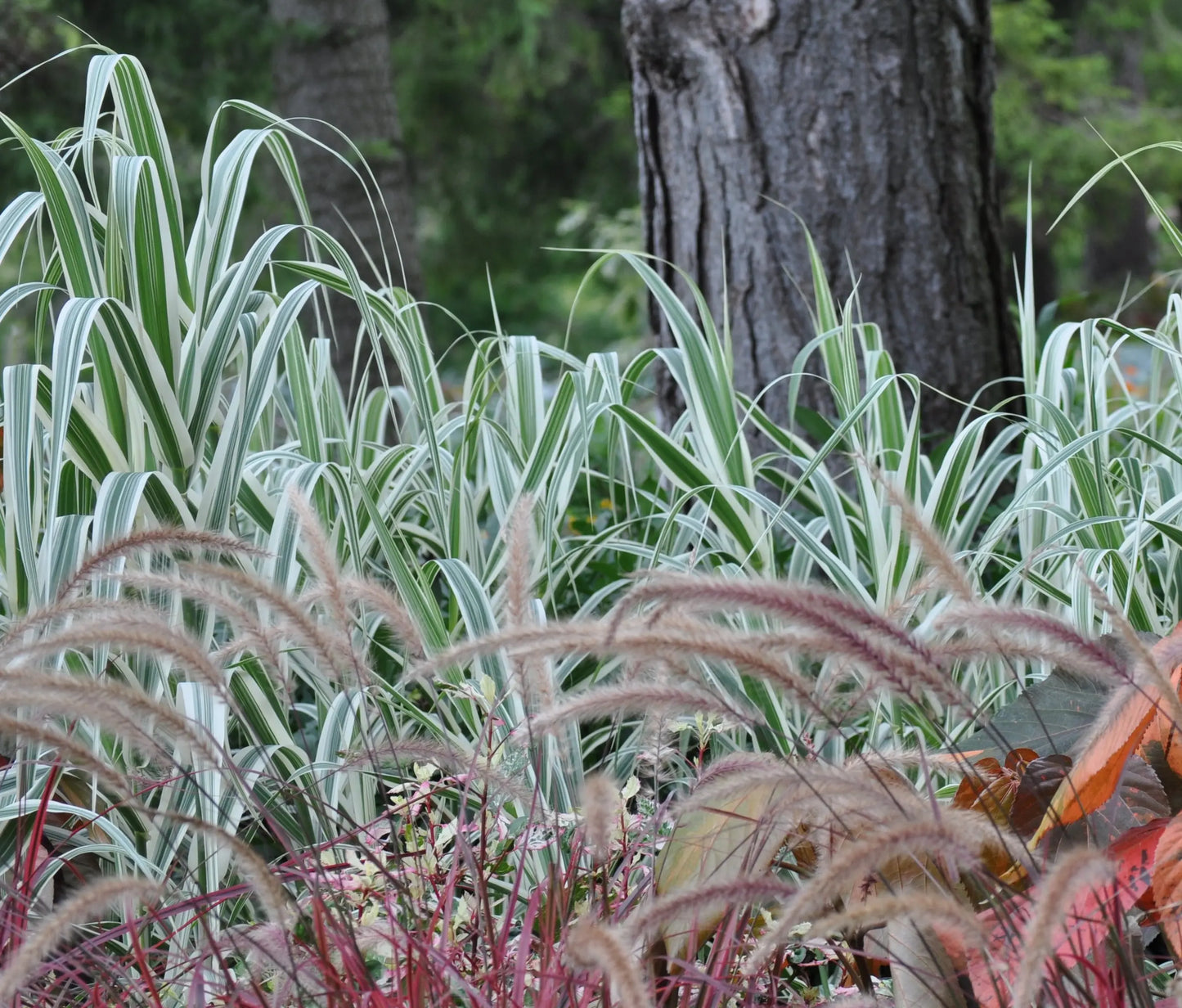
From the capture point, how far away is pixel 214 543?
94 centimetres

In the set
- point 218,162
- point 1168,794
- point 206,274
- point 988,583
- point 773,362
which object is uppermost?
point 218,162

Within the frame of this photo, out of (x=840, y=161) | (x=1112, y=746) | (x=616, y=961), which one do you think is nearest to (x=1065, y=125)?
(x=840, y=161)

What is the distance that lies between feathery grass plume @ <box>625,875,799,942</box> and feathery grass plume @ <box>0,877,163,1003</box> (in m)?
0.29

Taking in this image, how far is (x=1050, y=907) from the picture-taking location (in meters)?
0.54

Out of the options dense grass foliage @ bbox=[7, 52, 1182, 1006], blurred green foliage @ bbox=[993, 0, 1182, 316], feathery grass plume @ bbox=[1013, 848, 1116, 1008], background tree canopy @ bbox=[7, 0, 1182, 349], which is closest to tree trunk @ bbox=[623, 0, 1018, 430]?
dense grass foliage @ bbox=[7, 52, 1182, 1006]

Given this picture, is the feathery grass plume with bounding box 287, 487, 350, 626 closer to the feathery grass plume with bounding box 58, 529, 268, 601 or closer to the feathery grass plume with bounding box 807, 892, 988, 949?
the feathery grass plume with bounding box 58, 529, 268, 601

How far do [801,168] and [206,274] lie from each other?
124cm

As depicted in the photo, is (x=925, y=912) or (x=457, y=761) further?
(x=457, y=761)

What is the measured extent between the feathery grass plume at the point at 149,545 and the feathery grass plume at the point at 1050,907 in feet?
1.99

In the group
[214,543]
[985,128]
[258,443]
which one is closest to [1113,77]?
[985,128]

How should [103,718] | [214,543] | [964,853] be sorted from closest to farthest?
[964,853], [103,718], [214,543]

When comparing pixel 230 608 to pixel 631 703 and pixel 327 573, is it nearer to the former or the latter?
pixel 327 573

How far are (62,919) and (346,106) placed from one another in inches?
130

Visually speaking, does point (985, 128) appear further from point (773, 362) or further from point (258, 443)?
point (258, 443)
